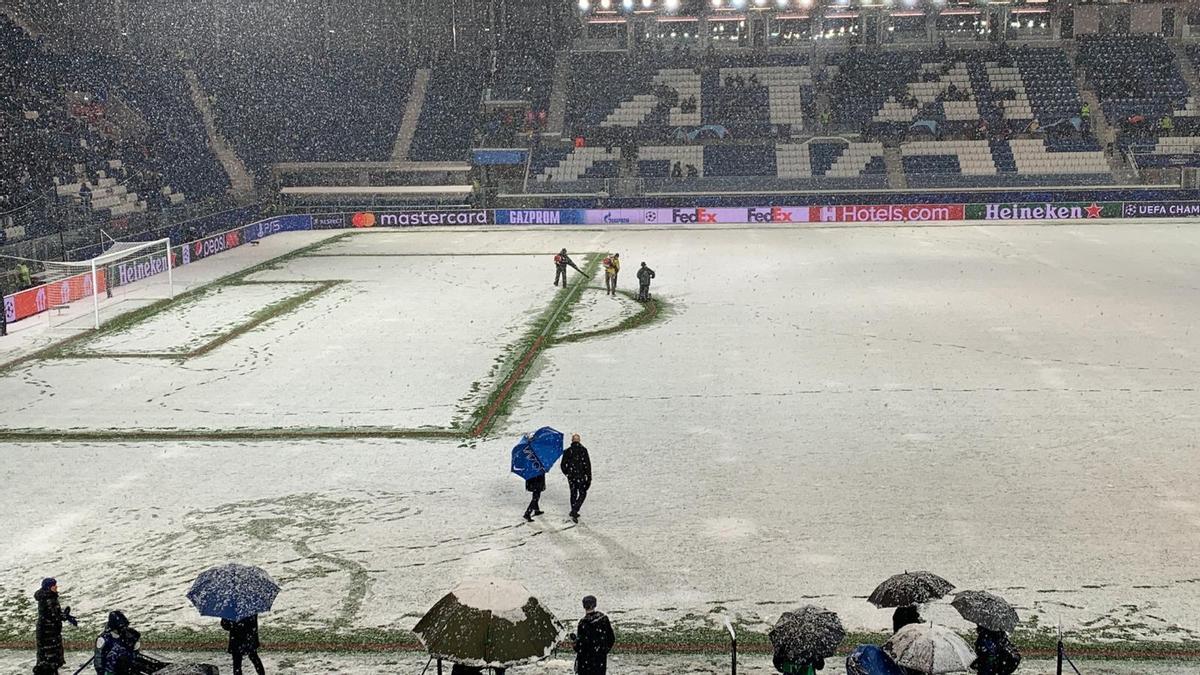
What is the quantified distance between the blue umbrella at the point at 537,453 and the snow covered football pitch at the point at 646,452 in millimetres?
795

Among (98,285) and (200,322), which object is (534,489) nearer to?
(200,322)

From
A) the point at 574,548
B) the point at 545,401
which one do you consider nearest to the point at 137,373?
the point at 545,401

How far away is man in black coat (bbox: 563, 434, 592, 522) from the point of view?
18031 millimetres

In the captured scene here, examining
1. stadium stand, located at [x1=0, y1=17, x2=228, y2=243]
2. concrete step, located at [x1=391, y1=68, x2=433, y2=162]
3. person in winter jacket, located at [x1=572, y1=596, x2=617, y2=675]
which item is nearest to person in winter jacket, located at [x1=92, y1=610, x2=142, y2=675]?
person in winter jacket, located at [x1=572, y1=596, x2=617, y2=675]

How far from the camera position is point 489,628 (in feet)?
33.7

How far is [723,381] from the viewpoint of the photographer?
2738cm

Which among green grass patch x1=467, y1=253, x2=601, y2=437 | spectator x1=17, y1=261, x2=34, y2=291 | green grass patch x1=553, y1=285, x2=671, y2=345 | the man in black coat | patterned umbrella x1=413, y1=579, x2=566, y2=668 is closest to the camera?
patterned umbrella x1=413, y1=579, x2=566, y2=668

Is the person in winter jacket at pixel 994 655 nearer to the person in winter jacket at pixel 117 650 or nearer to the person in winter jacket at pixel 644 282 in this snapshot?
the person in winter jacket at pixel 117 650

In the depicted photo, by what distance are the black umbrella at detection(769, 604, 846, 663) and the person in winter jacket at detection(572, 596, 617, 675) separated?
6.13 ft

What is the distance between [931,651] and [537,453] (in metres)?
9.05

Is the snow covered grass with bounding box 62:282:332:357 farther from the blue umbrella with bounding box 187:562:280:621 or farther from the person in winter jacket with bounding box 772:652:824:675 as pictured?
the person in winter jacket with bounding box 772:652:824:675

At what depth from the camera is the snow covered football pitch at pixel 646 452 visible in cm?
1562

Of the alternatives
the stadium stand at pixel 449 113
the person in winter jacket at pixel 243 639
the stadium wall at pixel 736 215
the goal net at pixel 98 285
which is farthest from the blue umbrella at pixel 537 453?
the stadium stand at pixel 449 113

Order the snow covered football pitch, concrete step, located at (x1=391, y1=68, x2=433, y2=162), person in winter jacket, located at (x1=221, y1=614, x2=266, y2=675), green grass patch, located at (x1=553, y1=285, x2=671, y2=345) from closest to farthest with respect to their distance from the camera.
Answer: person in winter jacket, located at (x1=221, y1=614, x2=266, y2=675)
the snow covered football pitch
green grass patch, located at (x1=553, y1=285, x2=671, y2=345)
concrete step, located at (x1=391, y1=68, x2=433, y2=162)
